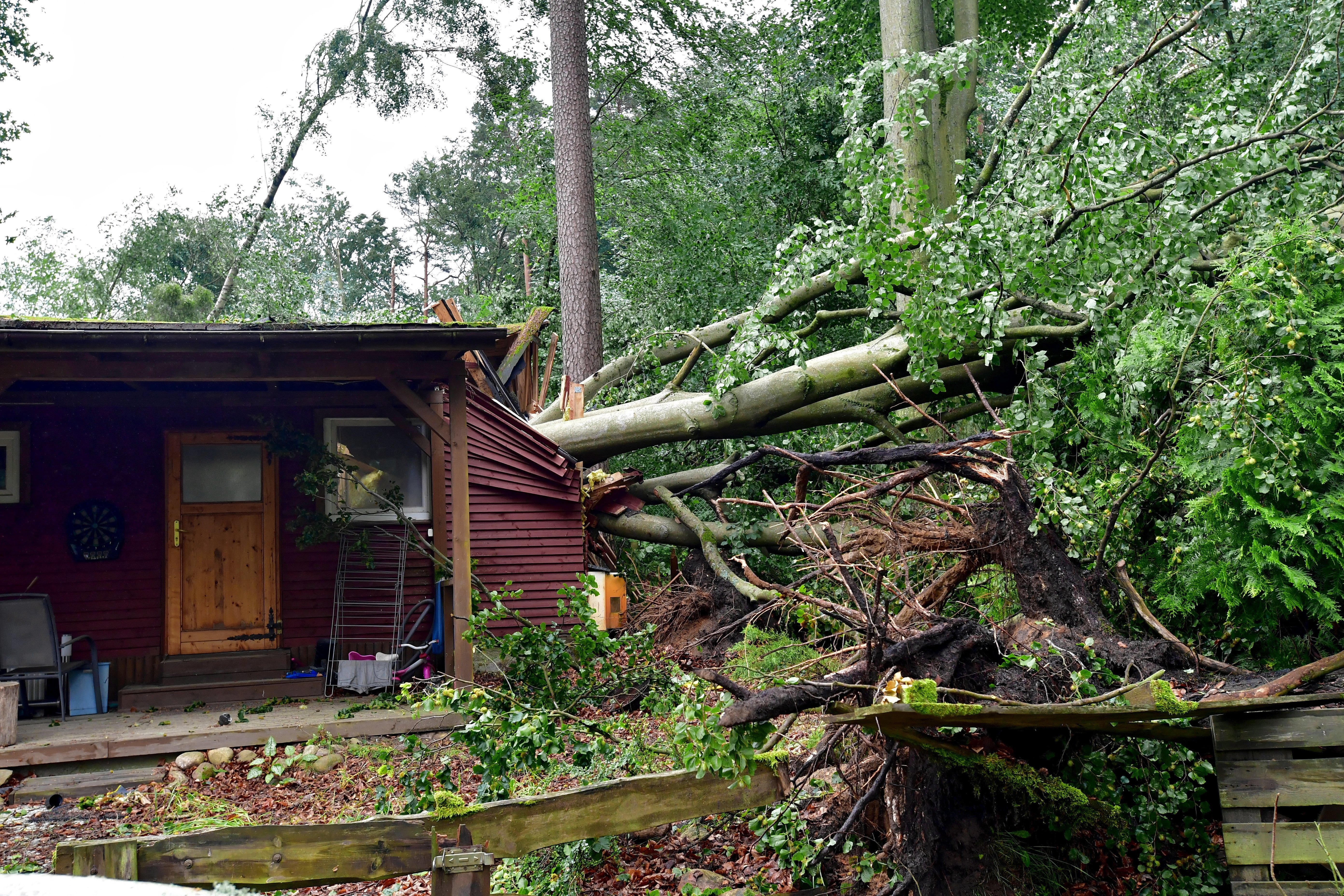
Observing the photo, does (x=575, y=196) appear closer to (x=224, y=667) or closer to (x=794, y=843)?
(x=224, y=667)

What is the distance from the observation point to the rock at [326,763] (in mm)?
7008

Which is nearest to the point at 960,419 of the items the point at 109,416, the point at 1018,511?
the point at 1018,511

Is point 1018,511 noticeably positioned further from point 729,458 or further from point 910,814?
point 729,458

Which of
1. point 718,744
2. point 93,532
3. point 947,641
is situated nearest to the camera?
point 718,744

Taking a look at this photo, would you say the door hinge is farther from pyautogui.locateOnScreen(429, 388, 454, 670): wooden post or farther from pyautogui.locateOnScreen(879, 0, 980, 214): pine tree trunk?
pyautogui.locateOnScreen(879, 0, 980, 214): pine tree trunk

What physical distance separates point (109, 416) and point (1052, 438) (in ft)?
27.2

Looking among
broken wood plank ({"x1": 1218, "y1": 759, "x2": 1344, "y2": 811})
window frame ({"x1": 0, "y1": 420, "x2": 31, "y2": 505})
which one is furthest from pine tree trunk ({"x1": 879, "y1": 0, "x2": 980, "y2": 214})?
window frame ({"x1": 0, "y1": 420, "x2": 31, "y2": 505})

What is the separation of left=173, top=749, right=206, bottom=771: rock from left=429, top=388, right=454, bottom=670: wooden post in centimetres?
210

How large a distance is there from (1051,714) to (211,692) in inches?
301

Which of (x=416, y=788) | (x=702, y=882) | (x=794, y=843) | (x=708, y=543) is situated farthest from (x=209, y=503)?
(x=794, y=843)

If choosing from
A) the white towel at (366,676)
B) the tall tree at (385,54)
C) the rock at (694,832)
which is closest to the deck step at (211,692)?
the white towel at (366,676)

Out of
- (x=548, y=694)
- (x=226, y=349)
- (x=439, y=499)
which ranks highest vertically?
(x=226, y=349)

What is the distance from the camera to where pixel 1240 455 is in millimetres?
4324

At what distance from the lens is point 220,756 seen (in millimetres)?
7109
